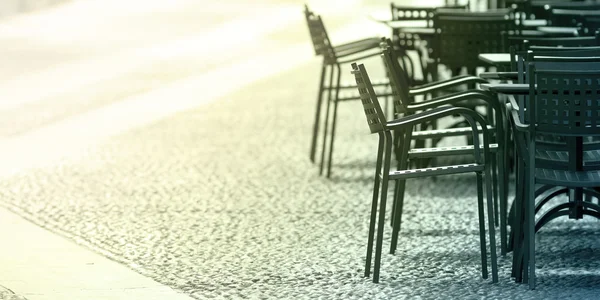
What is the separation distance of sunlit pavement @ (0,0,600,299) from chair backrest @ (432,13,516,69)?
78 cm

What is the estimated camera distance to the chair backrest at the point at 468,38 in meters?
6.71

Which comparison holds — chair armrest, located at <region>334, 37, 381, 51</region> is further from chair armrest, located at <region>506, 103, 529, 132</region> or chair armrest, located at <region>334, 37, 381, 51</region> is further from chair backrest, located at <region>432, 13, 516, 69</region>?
chair armrest, located at <region>506, 103, 529, 132</region>

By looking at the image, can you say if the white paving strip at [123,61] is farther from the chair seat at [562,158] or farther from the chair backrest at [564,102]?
the chair backrest at [564,102]

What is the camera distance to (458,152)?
17.0 ft

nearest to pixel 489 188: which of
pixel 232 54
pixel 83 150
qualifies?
pixel 83 150

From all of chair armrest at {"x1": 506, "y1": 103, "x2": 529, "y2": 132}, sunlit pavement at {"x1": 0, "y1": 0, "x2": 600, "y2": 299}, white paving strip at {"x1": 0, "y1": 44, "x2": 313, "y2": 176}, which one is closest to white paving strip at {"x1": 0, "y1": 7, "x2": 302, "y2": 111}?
sunlit pavement at {"x1": 0, "y1": 0, "x2": 600, "y2": 299}

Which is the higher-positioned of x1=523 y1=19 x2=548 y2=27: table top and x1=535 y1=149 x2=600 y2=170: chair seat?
x1=523 y1=19 x2=548 y2=27: table top

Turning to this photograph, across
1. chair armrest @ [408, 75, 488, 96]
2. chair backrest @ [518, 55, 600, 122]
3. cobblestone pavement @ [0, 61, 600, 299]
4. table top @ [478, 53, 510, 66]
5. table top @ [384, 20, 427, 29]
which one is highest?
chair backrest @ [518, 55, 600, 122]

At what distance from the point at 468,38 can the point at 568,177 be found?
2191 millimetres

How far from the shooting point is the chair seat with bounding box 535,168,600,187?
15.2 feet

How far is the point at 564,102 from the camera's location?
448 centimetres

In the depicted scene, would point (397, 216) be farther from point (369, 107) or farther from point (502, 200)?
point (369, 107)

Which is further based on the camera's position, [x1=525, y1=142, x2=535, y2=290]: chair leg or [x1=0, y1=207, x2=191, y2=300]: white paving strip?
[x1=0, y1=207, x2=191, y2=300]: white paving strip

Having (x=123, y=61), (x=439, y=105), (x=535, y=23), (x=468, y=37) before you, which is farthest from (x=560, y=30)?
(x=123, y=61)
